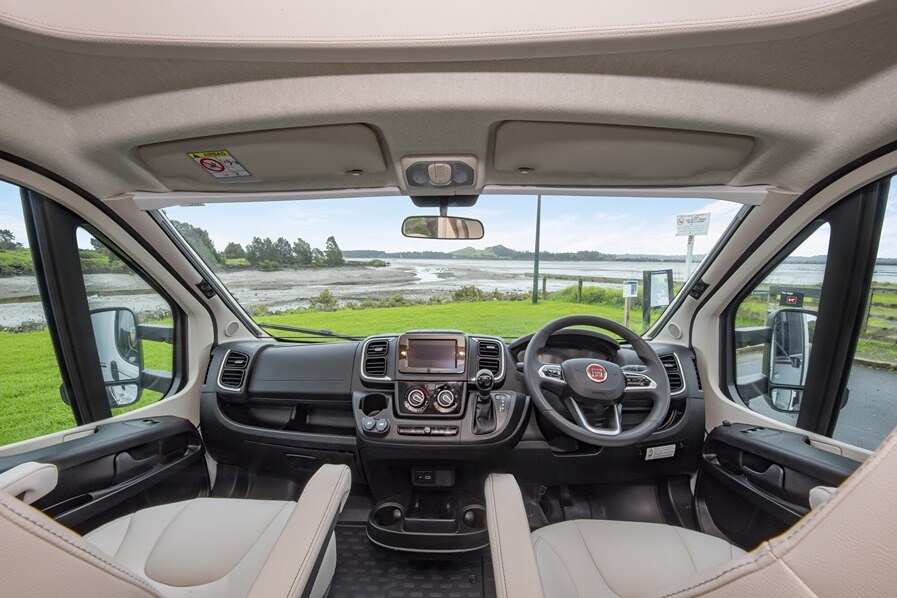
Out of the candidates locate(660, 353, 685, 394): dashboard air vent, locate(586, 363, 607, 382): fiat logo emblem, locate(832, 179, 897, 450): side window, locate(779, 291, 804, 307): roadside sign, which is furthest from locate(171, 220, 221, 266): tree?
locate(832, 179, 897, 450): side window

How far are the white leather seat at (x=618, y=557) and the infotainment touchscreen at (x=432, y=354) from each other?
3.05 feet

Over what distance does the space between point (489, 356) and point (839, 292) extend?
1699mm

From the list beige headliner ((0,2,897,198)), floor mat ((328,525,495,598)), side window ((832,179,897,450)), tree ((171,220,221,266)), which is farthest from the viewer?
tree ((171,220,221,266))

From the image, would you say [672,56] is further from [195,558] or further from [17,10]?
[195,558]

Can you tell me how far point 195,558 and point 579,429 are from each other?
5.60 ft

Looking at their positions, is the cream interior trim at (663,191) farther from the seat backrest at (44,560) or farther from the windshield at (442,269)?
the seat backrest at (44,560)

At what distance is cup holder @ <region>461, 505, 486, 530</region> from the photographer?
2148mm

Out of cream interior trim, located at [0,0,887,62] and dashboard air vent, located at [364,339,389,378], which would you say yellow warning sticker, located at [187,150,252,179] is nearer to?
cream interior trim, located at [0,0,887,62]

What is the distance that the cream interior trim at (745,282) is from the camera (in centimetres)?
152

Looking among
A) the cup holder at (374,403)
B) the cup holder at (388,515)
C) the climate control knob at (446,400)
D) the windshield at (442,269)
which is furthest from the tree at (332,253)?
the cup holder at (388,515)

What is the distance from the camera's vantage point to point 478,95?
4.12 feet

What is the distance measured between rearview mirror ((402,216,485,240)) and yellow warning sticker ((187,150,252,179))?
2.88 feet

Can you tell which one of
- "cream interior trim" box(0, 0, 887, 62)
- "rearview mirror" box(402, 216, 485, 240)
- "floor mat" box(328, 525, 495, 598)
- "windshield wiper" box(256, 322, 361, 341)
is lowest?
"floor mat" box(328, 525, 495, 598)

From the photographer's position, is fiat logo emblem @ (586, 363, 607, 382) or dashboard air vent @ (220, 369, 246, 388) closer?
fiat logo emblem @ (586, 363, 607, 382)
